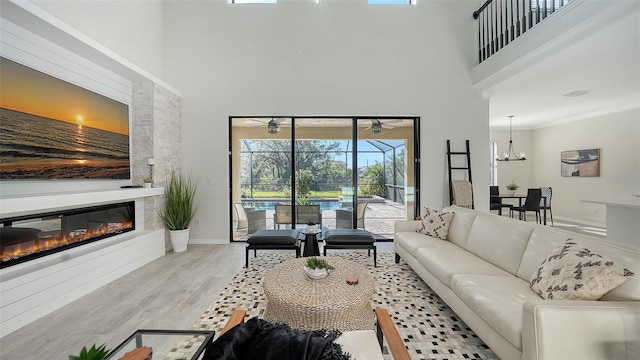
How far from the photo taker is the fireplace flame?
2475 millimetres

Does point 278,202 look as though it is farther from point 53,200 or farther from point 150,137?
→ point 53,200

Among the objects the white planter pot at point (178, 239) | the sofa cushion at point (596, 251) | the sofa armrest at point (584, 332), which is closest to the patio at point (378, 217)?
the white planter pot at point (178, 239)

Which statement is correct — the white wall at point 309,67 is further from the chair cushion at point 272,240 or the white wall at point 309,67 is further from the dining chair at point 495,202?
the dining chair at point 495,202

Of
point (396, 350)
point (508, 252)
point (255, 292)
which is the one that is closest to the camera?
point (396, 350)

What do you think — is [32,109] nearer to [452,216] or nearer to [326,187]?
[326,187]

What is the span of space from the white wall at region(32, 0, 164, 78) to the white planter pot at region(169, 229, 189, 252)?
2.78 metres

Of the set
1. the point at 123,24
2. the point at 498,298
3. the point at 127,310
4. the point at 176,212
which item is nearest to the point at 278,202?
the point at 176,212

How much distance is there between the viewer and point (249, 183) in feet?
17.5

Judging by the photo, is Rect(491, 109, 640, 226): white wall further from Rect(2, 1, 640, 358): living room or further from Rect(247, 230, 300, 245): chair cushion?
Rect(247, 230, 300, 245): chair cushion

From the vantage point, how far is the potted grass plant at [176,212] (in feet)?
14.6

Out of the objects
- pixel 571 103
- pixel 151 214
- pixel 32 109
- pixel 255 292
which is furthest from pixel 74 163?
pixel 571 103

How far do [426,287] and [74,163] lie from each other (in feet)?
14.1

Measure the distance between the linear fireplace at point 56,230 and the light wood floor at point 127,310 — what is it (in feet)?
2.04

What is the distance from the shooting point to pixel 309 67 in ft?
16.6
